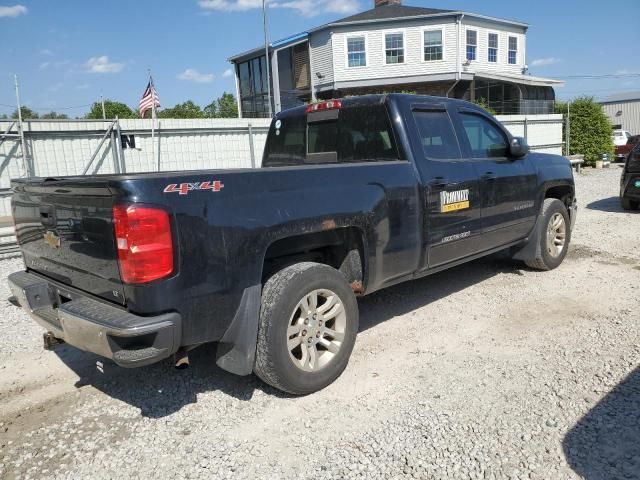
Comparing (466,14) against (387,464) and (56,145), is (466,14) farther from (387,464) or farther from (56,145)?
(387,464)

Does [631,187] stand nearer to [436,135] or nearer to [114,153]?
[436,135]

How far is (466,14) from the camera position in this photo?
89.0 feet

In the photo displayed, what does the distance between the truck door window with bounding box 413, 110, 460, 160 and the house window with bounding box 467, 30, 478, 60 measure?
86.2 ft

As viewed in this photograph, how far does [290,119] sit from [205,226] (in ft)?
8.50

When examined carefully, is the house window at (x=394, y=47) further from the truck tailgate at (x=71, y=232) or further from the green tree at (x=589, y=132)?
the truck tailgate at (x=71, y=232)

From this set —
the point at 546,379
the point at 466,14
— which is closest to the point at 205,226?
the point at 546,379

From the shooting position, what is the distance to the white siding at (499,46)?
92.2ft

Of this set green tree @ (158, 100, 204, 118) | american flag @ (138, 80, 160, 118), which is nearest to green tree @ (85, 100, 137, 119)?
green tree @ (158, 100, 204, 118)

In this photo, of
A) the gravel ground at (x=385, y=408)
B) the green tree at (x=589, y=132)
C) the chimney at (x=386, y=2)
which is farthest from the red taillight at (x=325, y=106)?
the chimney at (x=386, y=2)

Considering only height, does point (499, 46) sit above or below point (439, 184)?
above

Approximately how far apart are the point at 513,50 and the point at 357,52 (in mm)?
10120

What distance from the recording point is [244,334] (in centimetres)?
304

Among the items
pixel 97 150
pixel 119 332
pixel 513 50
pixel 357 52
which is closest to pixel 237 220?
pixel 119 332

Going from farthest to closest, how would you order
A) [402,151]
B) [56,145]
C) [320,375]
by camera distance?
[56,145]
[402,151]
[320,375]
